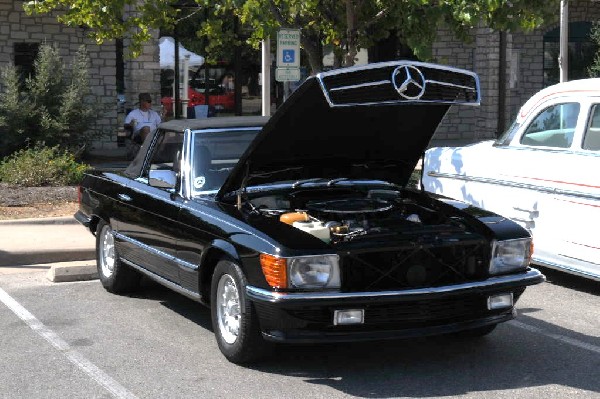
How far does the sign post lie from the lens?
12.5 m

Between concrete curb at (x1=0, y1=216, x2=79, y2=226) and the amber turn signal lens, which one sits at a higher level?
the amber turn signal lens

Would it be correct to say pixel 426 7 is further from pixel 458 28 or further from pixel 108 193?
pixel 108 193

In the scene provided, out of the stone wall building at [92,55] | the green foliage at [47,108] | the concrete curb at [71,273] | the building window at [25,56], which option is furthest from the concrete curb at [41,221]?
the building window at [25,56]

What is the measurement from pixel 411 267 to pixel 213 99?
54.9ft

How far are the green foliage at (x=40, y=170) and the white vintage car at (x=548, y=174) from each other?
6.65 meters

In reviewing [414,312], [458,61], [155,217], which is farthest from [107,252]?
[458,61]

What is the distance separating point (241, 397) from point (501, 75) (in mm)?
17778

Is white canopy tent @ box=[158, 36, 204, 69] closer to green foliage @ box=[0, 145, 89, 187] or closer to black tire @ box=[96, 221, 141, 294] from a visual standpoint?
green foliage @ box=[0, 145, 89, 187]

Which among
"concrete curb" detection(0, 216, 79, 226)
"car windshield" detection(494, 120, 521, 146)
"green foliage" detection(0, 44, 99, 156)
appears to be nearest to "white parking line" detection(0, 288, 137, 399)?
"concrete curb" detection(0, 216, 79, 226)

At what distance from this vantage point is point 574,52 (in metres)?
26.6

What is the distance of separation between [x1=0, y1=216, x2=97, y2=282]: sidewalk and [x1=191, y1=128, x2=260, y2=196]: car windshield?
261cm

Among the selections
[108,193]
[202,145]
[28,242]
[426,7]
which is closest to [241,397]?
[202,145]

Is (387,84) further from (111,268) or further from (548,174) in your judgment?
(111,268)

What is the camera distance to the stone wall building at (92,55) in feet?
64.9
